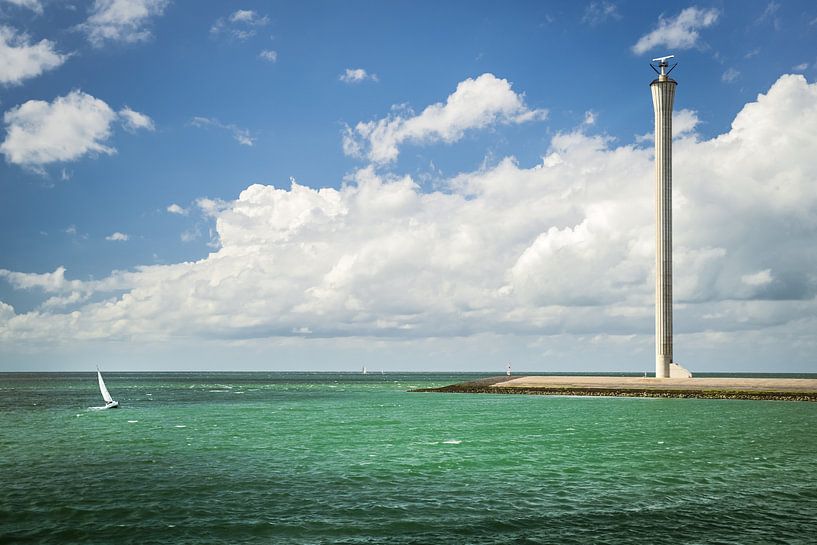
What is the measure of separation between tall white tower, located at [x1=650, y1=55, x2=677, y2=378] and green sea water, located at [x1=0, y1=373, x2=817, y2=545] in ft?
204

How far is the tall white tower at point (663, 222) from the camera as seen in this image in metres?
120

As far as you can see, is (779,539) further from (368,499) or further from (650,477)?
(368,499)

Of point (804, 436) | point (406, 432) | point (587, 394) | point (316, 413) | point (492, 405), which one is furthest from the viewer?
point (587, 394)

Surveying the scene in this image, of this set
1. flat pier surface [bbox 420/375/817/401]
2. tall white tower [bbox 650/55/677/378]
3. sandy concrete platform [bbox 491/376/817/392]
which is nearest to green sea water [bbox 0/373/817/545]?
flat pier surface [bbox 420/375/817/401]

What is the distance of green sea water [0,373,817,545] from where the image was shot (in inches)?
880

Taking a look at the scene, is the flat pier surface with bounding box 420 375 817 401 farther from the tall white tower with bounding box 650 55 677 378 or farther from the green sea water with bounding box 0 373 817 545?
the green sea water with bounding box 0 373 817 545

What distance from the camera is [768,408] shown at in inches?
2980

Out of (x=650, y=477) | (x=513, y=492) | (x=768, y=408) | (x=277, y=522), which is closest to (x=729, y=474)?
(x=650, y=477)

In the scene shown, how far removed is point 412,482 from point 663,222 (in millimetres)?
102469

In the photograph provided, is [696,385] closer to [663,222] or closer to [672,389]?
[672,389]

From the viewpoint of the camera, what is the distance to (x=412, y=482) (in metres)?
30.8

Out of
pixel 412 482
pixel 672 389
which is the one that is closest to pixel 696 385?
pixel 672 389

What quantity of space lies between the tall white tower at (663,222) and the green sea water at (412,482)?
62.3 m

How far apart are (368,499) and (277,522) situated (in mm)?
4789
